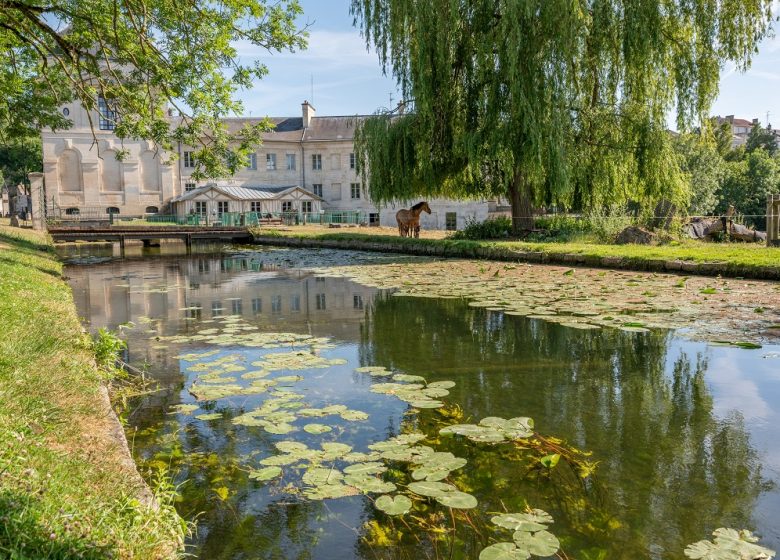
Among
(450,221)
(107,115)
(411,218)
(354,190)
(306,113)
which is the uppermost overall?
(306,113)

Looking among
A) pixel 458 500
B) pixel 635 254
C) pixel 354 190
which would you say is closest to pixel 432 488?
pixel 458 500

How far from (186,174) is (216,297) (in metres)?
33.4

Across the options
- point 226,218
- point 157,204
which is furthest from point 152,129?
point 157,204

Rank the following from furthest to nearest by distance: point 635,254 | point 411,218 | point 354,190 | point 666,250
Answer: point 354,190, point 411,218, point 666,250, point 635,254

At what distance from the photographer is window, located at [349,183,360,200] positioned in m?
43.2

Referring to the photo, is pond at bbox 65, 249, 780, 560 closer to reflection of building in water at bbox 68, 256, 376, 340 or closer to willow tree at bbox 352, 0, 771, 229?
reflection of building in water at bbox 68, 256, 376, 340

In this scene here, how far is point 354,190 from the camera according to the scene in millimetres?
43375

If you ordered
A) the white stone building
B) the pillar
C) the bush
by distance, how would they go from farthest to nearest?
the white stone building, the pillar, the bush

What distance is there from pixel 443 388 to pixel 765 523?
8.05 ft

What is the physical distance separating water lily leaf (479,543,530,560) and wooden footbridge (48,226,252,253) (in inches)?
978

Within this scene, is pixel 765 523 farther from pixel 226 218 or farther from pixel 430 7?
pixel 226 218

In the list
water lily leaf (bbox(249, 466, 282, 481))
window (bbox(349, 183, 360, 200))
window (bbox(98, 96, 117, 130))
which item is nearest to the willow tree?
window (bbox(98, 96, 117, 130))

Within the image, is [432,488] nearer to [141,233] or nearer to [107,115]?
[141,233]

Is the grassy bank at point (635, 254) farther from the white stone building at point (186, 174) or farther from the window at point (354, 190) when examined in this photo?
the window at point (354, 190)
